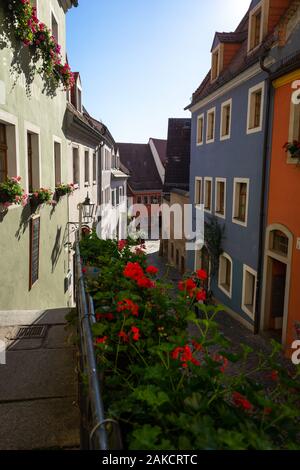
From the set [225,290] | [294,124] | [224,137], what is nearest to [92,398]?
[294,124]

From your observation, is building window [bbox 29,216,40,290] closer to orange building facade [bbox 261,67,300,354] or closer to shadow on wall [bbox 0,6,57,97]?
shadow on wall [bbox 0,6,57,97]

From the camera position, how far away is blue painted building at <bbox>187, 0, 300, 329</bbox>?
1196 centimetres

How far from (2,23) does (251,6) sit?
428 inches

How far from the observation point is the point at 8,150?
21.6 ft

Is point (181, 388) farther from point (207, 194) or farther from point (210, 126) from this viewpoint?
point (210, 126)

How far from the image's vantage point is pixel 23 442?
294 cm

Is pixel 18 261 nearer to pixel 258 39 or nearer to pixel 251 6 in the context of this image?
pixel 258 39

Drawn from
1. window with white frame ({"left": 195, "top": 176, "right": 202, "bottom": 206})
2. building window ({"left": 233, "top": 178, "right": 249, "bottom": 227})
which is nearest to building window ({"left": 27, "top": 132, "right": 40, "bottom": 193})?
building window ({"left": 233, "top": 178, "right": 249, "bottom": 227})

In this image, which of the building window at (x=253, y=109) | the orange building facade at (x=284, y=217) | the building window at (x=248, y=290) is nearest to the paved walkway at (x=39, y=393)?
the orange building facade at (x=284, y=217)

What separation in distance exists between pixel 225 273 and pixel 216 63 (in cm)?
924
